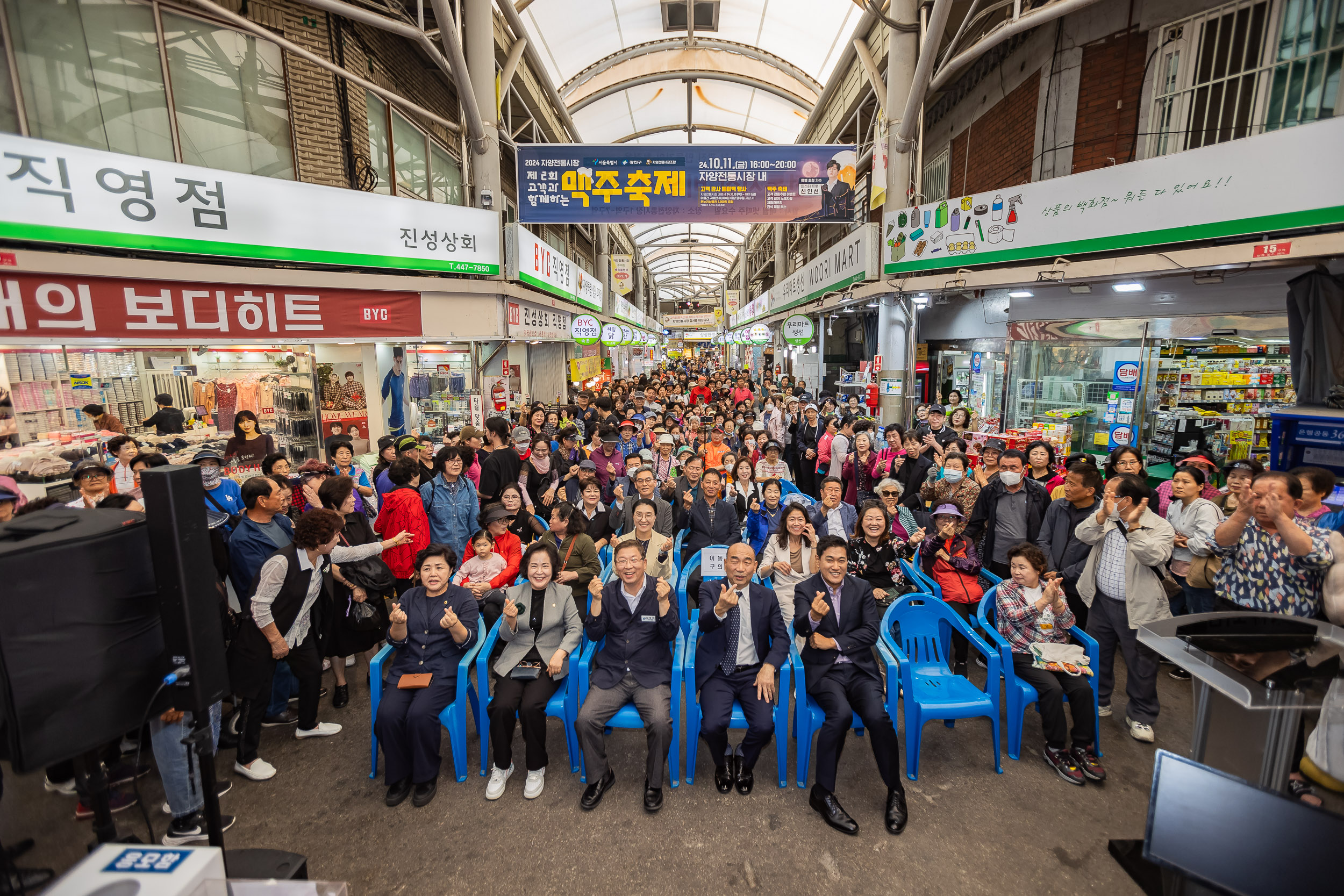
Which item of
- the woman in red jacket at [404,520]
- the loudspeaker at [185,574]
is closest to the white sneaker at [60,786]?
the loudspeaker at [185,574]

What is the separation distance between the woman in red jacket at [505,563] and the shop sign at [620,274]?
20659 mm

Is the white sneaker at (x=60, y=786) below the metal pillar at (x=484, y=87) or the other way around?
below

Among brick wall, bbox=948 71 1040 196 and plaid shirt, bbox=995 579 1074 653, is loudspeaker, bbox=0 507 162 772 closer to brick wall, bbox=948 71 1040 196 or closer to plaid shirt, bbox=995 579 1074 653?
plaid shirt, bbox=995 579 1074 653

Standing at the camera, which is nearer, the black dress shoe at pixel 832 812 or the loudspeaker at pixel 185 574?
the loudspeaker at pixel 185 574

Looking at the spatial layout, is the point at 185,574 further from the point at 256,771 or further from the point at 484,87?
the point at 484,87

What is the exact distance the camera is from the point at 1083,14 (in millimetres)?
8141

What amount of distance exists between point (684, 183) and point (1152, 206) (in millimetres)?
6674

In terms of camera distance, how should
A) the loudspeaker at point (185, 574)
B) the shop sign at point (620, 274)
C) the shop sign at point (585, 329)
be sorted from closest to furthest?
the loudspeaker at point (185, 574), the shop sign at point (585, 329), the shop sign at point (620, 274)

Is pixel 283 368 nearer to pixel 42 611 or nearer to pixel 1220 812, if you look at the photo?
pixel 42 611

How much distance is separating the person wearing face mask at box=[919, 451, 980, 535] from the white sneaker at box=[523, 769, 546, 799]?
4163 mm

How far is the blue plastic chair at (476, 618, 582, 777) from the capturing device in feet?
12.4

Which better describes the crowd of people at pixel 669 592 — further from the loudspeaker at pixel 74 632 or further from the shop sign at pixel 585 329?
the shop sign at pixel 585 329

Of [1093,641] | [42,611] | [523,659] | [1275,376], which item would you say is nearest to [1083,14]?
[1275,376]

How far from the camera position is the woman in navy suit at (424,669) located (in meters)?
3.60
